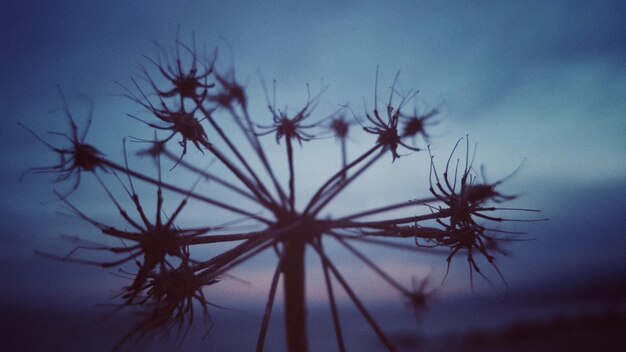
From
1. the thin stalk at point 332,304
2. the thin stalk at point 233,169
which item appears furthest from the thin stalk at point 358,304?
the thin stalk at point 233,169

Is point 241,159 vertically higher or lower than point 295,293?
higher

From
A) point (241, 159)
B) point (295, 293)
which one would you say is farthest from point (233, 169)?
point (295, 293)

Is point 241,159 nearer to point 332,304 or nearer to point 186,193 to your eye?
point 186,193

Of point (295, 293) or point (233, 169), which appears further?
point (295, 293)

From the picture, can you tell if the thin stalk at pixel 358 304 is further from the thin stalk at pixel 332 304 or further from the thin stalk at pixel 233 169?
the thin stalk at pixel 233 169

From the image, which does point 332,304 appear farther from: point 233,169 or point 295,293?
point 233,169

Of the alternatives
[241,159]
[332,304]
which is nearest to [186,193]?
[241,159]

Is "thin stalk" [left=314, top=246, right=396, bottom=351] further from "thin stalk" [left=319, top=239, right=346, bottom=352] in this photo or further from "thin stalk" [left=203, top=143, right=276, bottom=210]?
"thin stalk" [left=203, top=143, right=276, bottom=210]

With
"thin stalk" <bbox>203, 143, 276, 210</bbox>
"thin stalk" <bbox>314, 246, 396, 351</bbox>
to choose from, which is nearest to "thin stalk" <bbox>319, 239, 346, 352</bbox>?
"thin stalk" <bbox>314, 246, 396, 351</bbox>

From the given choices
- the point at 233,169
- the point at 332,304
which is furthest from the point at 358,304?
the point at 233,169

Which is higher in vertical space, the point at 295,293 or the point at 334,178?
the point at 334,178
